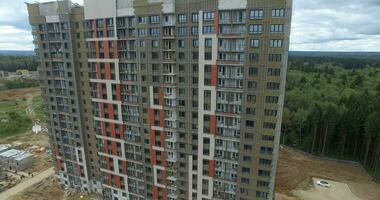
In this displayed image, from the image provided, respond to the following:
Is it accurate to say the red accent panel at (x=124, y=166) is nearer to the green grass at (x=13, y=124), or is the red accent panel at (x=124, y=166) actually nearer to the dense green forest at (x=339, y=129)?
the dense green forest at (x=339, y=129)

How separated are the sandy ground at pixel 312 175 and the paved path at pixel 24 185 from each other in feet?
226

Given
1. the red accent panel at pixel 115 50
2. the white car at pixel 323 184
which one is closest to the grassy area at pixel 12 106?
the red accent panel at pixel 115 50

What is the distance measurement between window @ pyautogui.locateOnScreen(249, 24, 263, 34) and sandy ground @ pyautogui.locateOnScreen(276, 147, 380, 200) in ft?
154

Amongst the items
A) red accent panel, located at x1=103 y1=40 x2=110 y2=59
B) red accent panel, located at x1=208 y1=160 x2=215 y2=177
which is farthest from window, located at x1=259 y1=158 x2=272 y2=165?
red accent panel, located at x1=103 y1=40 x2=110 y2=59

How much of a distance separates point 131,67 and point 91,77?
11.8m

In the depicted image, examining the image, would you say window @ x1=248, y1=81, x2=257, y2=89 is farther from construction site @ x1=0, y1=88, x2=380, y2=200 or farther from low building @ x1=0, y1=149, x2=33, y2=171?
low building @ x1=0, y1=149, x2=33, y2=171

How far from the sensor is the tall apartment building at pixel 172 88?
1427 inches

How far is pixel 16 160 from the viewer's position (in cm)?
7725

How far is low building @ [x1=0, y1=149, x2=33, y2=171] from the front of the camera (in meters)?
77.3

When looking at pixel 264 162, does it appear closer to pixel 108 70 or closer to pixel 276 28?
pixel 276 28

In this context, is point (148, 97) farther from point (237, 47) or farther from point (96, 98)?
point (237, 47)

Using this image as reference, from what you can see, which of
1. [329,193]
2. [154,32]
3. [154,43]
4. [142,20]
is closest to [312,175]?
[329,193]

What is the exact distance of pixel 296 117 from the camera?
3725 inches

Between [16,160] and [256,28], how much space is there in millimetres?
84214
